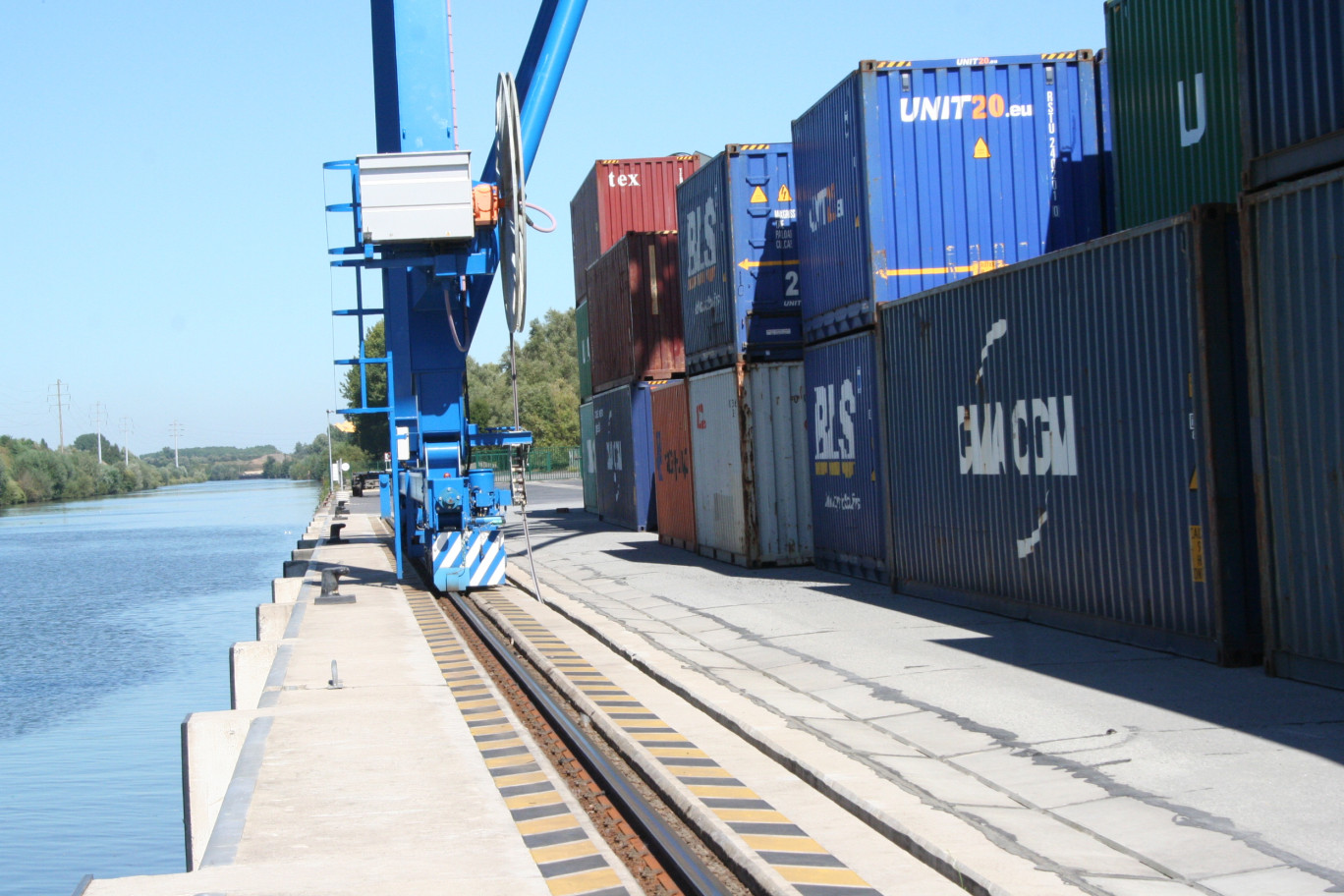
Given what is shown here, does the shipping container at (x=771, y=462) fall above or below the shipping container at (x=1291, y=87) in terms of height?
below

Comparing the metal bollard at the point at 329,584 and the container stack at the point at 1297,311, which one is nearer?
the container stack at the point at 1297,311

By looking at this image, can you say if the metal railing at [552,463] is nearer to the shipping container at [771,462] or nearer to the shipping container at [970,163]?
the shipping container at [771,462]

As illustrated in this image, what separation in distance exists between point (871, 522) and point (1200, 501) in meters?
7.22

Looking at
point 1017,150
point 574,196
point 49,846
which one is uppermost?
point 574,196

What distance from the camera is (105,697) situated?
1759 cm

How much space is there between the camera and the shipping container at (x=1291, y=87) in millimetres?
8914

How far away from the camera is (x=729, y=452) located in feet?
66.7

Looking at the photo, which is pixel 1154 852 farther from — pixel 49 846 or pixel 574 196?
pixel 574 196

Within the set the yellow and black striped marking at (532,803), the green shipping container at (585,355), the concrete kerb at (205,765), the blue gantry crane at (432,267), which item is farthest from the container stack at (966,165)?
the green shipping container at (585,355)

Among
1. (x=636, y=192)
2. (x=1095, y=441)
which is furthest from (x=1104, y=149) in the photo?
(x=636, y=192)

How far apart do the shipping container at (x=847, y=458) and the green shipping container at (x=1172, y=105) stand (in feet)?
13.4

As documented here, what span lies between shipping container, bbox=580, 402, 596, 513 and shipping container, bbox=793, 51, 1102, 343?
20.8 metres

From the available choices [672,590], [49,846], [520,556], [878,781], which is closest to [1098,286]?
[878,781]

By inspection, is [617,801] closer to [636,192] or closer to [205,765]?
[205,765]
